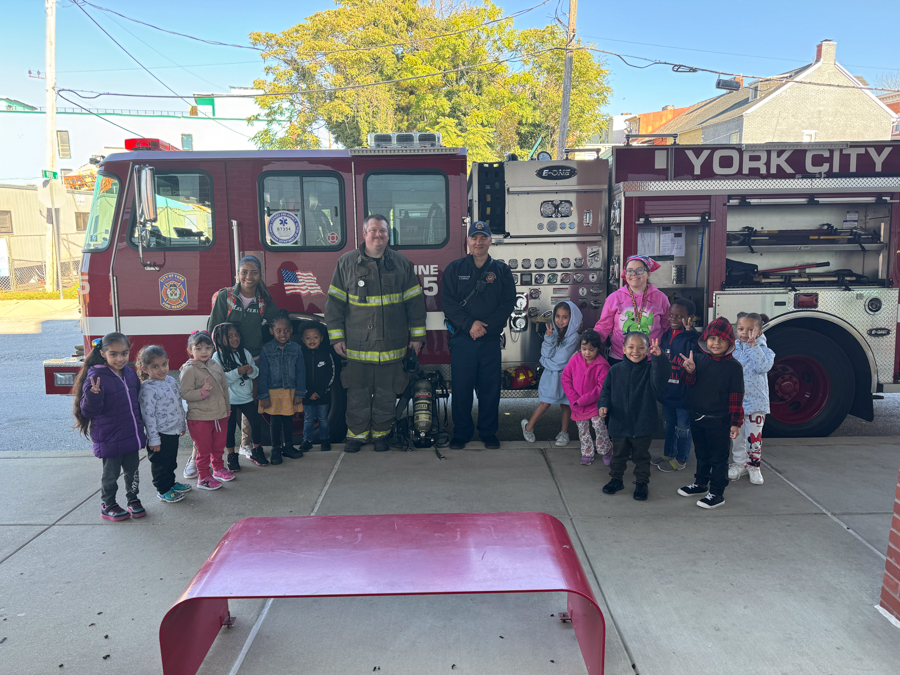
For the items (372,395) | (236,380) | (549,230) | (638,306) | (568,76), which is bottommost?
(372,395)

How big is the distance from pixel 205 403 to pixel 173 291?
148 centimetres

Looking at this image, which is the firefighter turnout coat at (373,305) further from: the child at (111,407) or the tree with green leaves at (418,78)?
the tree with green leaves at (418,78)

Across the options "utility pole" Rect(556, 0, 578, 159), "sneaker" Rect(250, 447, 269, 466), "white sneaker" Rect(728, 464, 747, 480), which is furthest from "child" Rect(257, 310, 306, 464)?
"utility pole" Rect(556, 0, 578, 159)

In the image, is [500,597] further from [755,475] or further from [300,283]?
[300,283]

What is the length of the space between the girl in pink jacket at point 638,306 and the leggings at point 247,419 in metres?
3.04

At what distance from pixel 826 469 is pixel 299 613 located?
4123 millimetres

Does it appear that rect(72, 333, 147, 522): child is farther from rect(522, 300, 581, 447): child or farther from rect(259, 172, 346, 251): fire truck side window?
rect(522, 300, 581, 447): child

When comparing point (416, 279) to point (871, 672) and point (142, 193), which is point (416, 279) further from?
point (871, 672)

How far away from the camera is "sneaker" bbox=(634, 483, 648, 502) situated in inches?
178

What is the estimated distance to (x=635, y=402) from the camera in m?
4.53

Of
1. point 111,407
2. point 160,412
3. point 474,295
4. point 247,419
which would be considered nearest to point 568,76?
point 474,295

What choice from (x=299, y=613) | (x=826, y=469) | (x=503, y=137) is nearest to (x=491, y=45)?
(x=503, y=137)

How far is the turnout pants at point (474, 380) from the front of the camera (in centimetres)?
560

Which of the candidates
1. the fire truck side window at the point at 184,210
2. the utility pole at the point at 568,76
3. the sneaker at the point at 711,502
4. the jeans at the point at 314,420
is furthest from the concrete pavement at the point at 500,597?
the utility pole at the point at 568,76
